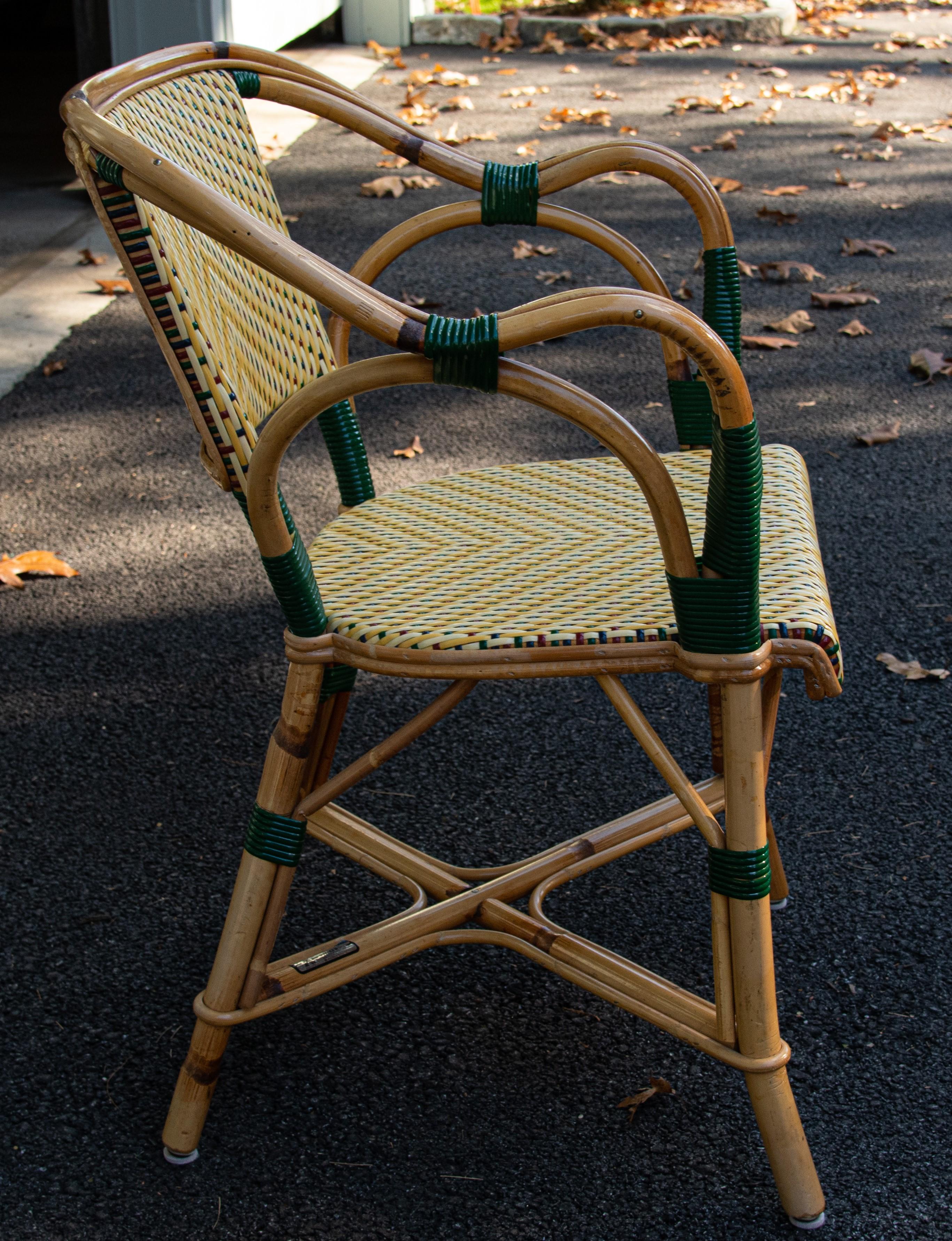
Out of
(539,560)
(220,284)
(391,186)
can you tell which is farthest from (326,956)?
(391,186)

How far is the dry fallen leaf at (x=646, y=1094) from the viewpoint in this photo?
1.34m

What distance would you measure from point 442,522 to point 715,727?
427mm

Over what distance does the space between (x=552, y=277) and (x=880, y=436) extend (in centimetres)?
136

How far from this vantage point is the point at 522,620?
118cm

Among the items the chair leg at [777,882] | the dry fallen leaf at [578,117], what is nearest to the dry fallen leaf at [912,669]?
the chair leg at [777,882]

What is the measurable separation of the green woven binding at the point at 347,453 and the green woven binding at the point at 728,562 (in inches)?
22.3

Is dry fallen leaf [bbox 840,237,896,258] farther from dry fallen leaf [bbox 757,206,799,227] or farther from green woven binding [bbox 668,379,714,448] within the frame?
green woven binding [bbox 668,379,714,448]

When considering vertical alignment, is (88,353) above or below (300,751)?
below

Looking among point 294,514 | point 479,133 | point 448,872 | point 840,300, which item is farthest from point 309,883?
point 479,133

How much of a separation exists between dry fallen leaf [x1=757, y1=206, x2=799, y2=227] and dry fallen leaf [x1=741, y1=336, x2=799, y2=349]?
118 centimetres

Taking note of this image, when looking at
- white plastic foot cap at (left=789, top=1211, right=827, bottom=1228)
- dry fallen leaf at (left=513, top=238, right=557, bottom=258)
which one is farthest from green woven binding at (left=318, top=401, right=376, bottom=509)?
dry fallen leaf at (left=513, top=238, right=557, bottom=258)

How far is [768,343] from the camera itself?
3479 mm

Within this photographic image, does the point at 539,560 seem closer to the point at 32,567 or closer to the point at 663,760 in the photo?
the point at 663,760

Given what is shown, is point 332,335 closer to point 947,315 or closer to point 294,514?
point 294,514
